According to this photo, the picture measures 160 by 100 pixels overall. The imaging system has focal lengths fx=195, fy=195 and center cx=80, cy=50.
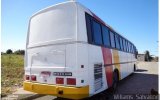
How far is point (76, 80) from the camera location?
5.74 m

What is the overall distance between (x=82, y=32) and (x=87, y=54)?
0.69 m

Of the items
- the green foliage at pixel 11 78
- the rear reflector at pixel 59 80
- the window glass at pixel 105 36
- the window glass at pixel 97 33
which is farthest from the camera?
the green foliage at pixel 11 78

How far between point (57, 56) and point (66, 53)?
14.8 inches

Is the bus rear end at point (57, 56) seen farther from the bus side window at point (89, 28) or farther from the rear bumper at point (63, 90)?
the bus side window at point (89, 28)

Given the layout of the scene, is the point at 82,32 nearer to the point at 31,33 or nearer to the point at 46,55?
the point at 46,55

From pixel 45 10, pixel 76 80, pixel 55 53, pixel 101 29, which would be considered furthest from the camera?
pixel 101 29

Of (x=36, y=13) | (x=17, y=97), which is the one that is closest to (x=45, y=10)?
(x=36, y=13)

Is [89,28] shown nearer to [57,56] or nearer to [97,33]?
[97,33]

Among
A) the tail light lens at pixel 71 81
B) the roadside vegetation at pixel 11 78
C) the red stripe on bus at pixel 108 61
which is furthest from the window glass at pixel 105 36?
the roadside vegetation at pixel 11 78

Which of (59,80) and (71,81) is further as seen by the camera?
(59,80)

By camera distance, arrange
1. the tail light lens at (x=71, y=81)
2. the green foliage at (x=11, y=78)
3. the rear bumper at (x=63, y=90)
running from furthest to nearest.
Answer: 1. the green foliage at (x=11, y=78)
2. the tail light lens at (x=71, y=81)
3. the rear bumper at (x=63, y=90)

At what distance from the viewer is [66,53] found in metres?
6.05

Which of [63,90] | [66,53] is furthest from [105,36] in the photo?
[63,90]

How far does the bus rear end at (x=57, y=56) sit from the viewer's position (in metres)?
5.80
